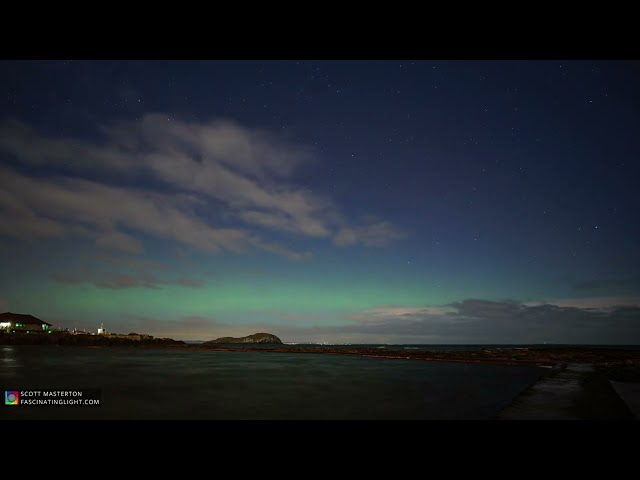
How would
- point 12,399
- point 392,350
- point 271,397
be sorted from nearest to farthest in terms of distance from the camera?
point 12,399 < point 271,397 < point 392,350

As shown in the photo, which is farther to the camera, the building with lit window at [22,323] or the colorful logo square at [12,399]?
the building with lit window at [22,323]

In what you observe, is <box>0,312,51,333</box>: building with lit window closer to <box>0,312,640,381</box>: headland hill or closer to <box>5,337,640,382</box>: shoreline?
<box>0,312,640,381</box>: headland hill

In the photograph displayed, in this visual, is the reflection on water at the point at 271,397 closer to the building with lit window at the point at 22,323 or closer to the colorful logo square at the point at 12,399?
the colorful logo square at the point at 12,399

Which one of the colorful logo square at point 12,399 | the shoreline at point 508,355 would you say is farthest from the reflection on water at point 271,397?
the shoreline at point 508,355

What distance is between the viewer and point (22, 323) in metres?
110

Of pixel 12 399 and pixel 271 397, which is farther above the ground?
pixel 12 399

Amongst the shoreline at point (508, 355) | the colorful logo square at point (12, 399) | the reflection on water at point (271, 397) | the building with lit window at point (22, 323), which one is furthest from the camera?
the building with lit window at point (22, 323)

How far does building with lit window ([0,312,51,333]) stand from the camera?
10706 centimetres

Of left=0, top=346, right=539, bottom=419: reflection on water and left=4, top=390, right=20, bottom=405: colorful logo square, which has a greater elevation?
left=4, top=390, right=20, bottom=405: colorful logo square

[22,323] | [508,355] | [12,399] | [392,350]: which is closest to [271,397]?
[12,399]

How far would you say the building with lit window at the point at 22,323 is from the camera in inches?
4215

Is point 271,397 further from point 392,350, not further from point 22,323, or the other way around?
point 22,323

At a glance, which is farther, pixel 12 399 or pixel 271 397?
pixel 271 397

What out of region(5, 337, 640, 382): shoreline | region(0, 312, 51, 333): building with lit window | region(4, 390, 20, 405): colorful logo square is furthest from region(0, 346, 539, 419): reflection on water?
region(0, 312, 51, 333): building with lit window
